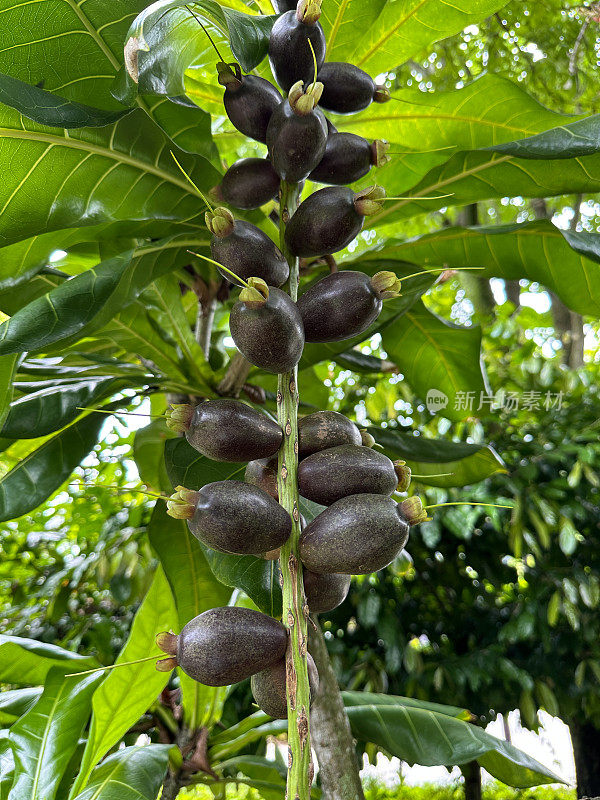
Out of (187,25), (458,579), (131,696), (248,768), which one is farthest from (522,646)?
(187,25)

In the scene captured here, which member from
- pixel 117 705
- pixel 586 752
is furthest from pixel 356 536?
pixel 586 752

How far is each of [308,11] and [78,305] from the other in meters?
0.29

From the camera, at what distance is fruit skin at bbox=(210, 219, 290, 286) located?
1.49 ft

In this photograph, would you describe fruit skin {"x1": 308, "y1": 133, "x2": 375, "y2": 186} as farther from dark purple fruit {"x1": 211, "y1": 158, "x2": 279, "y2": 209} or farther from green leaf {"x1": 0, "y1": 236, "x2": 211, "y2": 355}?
green leaf {"x1": 0, "y1": 236, "x2": 211, "y2": 355}

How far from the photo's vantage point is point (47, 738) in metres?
0.76

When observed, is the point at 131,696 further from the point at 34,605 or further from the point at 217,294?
the point at 34,605

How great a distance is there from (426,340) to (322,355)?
0.23m

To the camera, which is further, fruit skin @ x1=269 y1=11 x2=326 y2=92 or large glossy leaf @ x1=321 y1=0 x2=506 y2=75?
large glossy leaf @ x1=321 y1=0 x2=506 y2=75

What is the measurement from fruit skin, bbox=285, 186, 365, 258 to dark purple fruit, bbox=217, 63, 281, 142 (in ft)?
0.29

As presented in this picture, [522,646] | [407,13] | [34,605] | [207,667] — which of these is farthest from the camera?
[34,605]

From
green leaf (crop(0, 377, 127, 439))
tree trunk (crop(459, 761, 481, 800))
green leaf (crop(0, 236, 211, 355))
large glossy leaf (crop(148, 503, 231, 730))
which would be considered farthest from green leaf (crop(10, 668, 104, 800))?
tree trunk (crop(459, 761, 481, 800))

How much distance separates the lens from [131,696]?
801mm

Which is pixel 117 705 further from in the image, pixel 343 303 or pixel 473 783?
pixel 473 783

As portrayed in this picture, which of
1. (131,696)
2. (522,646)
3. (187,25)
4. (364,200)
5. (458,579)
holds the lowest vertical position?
(522,646)
